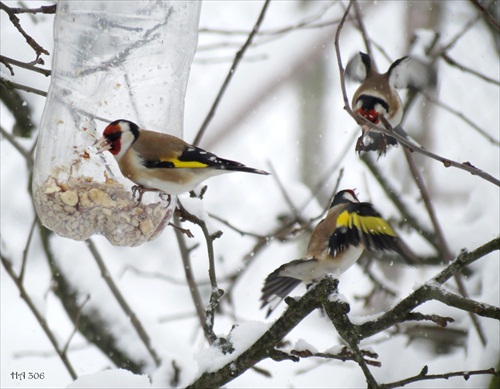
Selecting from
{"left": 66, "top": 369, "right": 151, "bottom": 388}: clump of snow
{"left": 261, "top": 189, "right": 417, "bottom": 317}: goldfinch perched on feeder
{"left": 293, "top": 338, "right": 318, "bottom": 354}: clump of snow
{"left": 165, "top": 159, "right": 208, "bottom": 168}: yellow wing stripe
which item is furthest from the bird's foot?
{"left": 293, "top": 338, "right": 318, "bottom": 354}: clump of snow

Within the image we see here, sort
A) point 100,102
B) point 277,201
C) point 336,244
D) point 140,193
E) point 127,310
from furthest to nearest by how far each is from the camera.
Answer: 1. point 277,201
2. point 127,310
3. point 336,244
4. point 100,102
5. point 140,193

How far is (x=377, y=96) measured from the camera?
3809mm

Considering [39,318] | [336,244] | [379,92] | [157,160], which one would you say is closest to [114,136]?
[157,160]

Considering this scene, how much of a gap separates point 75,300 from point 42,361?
6.33ft

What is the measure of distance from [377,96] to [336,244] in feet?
3.27

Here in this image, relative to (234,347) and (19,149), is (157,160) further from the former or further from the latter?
(19,149)

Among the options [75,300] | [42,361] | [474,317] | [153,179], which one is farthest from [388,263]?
[42,361]

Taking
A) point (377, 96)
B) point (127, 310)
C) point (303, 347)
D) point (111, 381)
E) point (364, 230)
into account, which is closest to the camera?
point (303, 347)

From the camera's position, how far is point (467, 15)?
20.9 ft

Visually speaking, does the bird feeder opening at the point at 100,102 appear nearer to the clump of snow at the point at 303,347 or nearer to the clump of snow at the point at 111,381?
the clump of snow at the point at 111,381

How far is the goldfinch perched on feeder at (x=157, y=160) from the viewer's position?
109 inches

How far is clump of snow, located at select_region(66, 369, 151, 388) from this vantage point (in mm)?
2572

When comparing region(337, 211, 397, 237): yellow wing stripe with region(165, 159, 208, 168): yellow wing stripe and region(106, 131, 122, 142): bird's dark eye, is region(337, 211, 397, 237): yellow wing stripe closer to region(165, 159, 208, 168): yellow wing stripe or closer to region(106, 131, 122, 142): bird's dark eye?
region(165, 159, 208, 168): yellow wing stripe

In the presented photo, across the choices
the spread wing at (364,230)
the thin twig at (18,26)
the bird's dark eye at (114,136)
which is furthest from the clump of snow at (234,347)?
the thin twig at (18,26)
